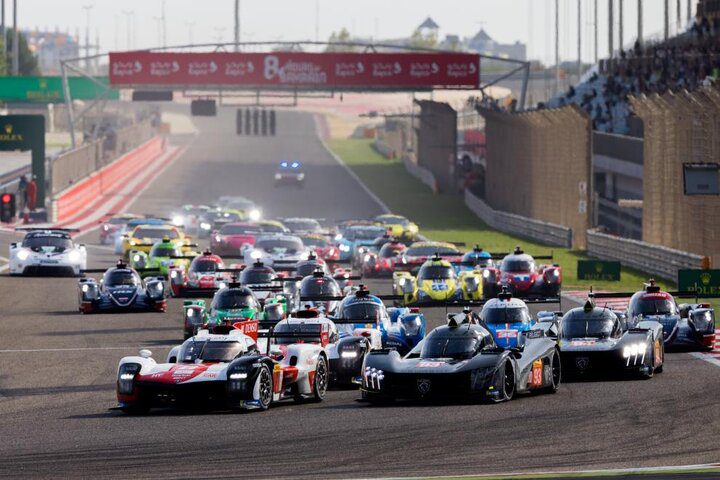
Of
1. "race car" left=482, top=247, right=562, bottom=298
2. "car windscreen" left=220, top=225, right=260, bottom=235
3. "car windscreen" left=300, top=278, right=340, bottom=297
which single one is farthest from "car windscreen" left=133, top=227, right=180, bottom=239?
"car windscreen" left=300, top=278, right=340, bottom=297

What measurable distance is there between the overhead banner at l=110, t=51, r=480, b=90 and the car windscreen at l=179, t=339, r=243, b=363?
2538 inches

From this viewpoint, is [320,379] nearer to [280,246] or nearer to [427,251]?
[427,251]

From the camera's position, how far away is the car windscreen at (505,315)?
29406mm

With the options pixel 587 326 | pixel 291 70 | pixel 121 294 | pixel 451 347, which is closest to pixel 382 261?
pixel 121 294

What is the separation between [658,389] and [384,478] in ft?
30.6

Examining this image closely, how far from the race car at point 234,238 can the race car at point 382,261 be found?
771 centimetres

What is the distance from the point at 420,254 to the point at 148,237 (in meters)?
10.6

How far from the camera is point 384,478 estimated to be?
16531mm

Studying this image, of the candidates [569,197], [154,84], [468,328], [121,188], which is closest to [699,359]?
[468,328]

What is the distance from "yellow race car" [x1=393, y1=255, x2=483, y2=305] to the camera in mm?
40188

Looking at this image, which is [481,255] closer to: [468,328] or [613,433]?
[468,328]

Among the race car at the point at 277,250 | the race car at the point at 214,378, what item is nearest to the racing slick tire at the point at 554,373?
the race car at the point at 214,378

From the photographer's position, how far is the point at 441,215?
84.3 metres

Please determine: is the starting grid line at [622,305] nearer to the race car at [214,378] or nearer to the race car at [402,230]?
the race car at [214,378]
